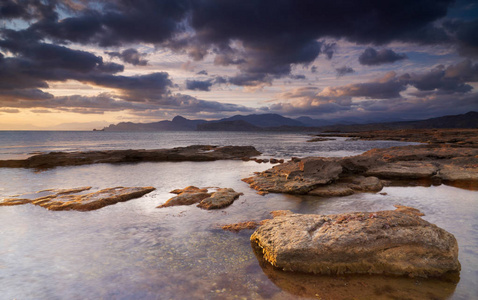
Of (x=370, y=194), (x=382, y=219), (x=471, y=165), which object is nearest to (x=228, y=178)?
A: (x=370, y=194)

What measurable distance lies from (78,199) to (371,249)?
18.1m

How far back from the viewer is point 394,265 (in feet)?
25.6

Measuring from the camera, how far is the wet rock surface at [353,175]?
18525 millimetres

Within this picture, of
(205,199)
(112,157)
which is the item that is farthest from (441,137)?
(112,157)

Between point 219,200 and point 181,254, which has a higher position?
point 219,200

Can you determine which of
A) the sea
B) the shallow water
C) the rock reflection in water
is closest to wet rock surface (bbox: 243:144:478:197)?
the sea

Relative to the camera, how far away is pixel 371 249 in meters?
8.05

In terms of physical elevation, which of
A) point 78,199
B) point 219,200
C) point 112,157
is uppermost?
point 112,157

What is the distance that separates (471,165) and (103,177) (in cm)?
3903

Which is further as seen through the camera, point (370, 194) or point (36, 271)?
point (370, 194)

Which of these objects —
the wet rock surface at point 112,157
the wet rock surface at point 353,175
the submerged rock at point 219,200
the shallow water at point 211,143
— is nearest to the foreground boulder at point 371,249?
the submerged rock at point 219,200

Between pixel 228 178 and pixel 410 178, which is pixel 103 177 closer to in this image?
pixel 228 178

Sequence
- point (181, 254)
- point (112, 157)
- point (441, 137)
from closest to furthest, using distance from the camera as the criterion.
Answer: point (181, 254) → point (112, 157) → point (441, 137)

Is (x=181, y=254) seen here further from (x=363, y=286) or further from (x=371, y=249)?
(x=371, y=249)
